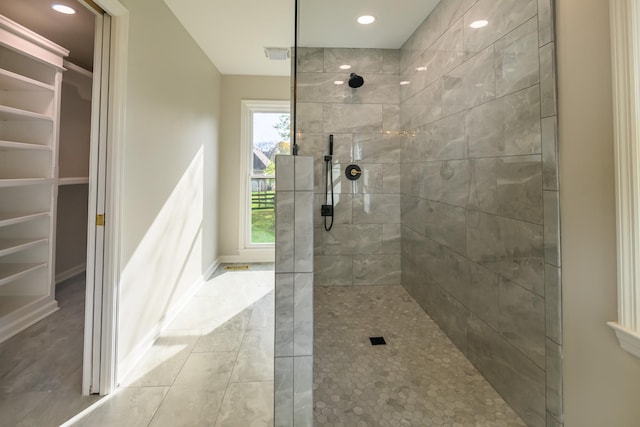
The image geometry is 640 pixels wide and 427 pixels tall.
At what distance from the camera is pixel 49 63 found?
99.3 inches

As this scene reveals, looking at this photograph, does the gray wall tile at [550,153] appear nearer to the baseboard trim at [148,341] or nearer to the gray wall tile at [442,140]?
the gray wall tile at [442,140]

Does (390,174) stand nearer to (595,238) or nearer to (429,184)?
(429,184)

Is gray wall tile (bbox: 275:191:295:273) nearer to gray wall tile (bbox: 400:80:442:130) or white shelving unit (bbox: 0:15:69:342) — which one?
gray wall tile (bbox: 400:80:442:130)

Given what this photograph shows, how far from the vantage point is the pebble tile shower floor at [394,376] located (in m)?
1.40

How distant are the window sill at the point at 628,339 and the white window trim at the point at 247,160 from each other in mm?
3703

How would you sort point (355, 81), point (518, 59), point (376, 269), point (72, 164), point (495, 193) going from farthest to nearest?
point (72, 164) → point (376, 269) → point (355, 81) → point (495, 193) → point (518, 59)

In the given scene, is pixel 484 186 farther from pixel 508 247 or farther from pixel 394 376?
pixel 394 376

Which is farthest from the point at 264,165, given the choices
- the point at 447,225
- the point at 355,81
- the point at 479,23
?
the point at 479,23

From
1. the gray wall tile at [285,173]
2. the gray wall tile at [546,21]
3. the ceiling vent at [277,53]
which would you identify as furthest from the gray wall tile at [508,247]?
the ceiling vent at [277,53]

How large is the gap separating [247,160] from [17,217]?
2463 millimetres

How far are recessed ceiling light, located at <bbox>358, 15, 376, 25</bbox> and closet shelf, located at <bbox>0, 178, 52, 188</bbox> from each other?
3205 millimetres

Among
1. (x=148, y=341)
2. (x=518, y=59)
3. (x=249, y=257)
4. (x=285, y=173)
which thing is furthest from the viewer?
(x=249, y=257)

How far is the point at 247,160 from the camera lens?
163 inches

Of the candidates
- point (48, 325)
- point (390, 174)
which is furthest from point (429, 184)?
point (48, 325)
